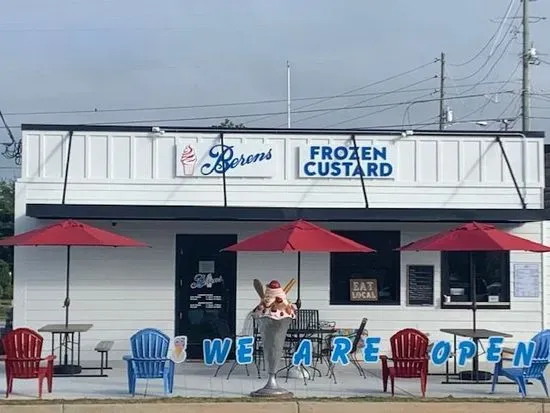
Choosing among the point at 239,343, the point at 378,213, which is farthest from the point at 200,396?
the point at 378,213

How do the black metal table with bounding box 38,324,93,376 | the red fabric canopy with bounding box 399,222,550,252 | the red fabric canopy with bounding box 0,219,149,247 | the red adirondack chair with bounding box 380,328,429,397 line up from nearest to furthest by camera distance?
the red adirondack chair with bounding box 380,328,429,397 < the red fabric canopy with bounding box 399,222,550,252 < the red fabric canopy with bounding box 0,219,149,247 < the black metal table with bounding box 38,324,93,376

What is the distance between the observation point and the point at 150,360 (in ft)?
43.9

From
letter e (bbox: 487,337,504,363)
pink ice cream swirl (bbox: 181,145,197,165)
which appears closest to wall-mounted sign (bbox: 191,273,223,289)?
pink ice cream swirl (bbox: 181,145,197,165)

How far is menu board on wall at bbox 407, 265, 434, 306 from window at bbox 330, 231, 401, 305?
0.72 ft

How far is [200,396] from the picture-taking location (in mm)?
13602

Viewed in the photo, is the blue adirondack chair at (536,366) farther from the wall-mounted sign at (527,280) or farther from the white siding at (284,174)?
the white siding at (284,174)

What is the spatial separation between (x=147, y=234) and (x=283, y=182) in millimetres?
2738

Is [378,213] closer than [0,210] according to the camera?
Yes

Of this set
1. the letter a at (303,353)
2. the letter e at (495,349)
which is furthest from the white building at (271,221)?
the letter e at (495,349)

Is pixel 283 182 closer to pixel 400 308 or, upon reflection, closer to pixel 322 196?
pixel 322 196

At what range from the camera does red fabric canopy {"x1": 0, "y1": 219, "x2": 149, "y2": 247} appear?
1513 cm

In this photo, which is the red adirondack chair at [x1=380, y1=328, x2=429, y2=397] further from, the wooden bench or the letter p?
the wooden bench

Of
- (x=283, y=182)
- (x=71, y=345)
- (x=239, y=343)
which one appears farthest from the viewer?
(x=283, y=182)

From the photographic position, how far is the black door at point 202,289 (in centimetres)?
1809
